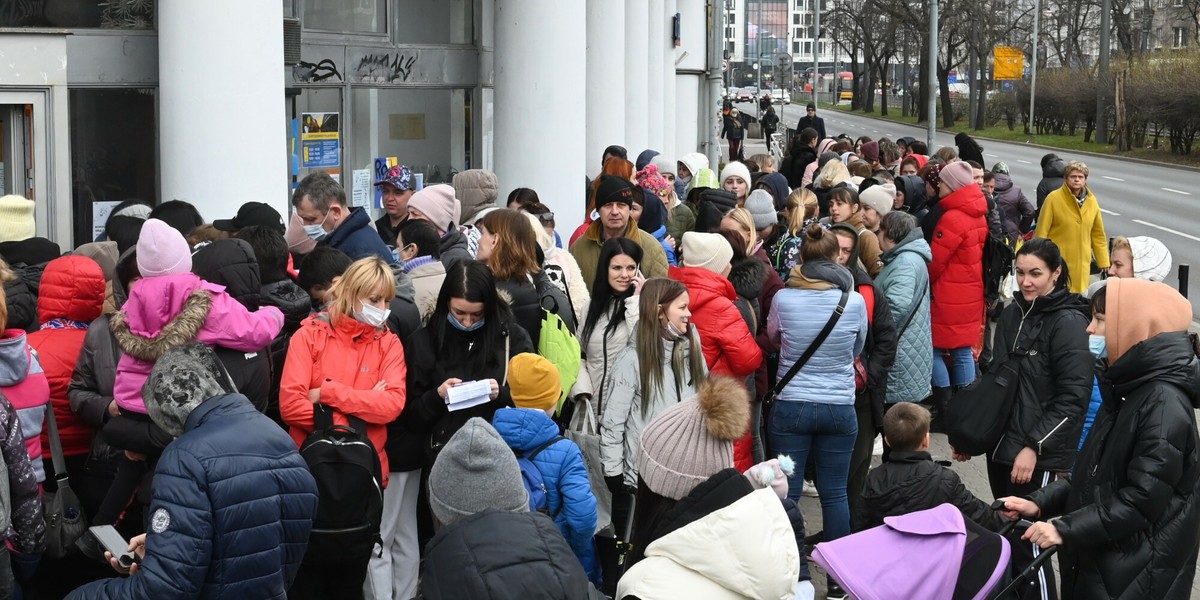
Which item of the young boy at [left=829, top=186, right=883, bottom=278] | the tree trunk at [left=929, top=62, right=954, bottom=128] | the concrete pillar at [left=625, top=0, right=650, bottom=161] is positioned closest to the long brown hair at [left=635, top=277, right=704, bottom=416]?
the young boy at [left=829, top=186, right=883, bottom=278]

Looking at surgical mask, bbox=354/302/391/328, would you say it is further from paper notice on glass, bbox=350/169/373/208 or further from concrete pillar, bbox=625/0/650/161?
concrete pillar, bbox=625/0/650/161

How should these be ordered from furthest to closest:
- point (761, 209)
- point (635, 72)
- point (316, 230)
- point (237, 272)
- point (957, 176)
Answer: point (635, 72) → point (957, 176) → point (761, 209) → point (316, 230) → point (237, 272)

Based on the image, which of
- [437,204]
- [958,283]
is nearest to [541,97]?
[958,283]

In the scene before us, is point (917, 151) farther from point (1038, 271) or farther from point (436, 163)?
point (1038, 271)

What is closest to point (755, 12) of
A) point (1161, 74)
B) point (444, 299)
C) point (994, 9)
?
point (994, 9)

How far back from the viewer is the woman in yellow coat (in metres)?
12.9

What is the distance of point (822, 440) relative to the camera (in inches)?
282

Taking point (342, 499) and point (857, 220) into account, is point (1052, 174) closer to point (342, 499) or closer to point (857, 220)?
point (857, 220)

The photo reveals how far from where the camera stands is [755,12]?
195 metres

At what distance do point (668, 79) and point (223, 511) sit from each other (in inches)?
781

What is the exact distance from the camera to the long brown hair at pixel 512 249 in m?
6.89

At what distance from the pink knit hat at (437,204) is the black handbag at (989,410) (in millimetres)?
2949

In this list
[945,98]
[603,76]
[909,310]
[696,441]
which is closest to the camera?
[696,441]

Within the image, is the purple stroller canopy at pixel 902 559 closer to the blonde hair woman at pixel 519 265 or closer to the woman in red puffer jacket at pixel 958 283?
the blonde hair woman at pixel 519 265
